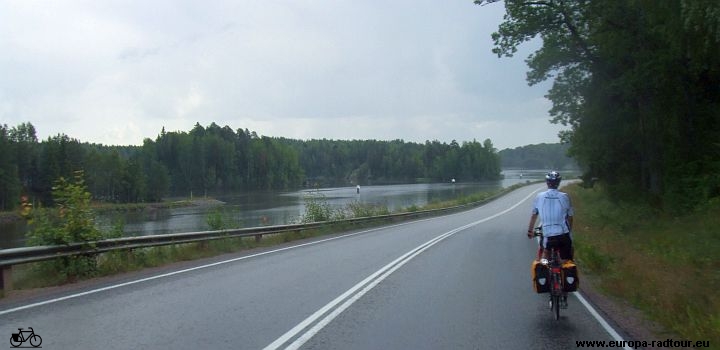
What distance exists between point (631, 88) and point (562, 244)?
60.0ft

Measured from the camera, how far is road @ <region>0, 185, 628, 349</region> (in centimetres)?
721

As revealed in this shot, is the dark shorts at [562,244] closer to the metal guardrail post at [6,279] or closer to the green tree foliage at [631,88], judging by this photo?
the metal guardrail post at [6,279]

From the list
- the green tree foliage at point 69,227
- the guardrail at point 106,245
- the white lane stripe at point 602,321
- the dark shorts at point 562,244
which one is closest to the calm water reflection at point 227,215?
the guardrail at point 106,245

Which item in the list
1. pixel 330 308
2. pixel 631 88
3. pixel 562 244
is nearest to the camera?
pixel 562 244

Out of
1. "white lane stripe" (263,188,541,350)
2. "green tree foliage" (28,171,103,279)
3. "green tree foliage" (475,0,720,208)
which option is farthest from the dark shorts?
"green tree foliage" (475,0,720,208)

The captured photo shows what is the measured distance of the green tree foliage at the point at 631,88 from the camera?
2356cm

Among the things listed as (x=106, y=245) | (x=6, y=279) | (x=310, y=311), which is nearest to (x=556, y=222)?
(x=310, y=311)

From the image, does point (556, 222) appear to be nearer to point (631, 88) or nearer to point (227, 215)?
point (227, 215)

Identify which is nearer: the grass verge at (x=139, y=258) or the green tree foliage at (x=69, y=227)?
the grass verge at (x=139, y=258)

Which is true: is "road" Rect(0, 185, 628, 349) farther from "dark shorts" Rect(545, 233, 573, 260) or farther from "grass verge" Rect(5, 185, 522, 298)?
"grass verge" Rect(5, 185, 522, 298)

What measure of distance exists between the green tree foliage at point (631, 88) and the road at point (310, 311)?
13.3 meters

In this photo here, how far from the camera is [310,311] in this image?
892 cm

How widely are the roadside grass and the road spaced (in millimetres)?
1055

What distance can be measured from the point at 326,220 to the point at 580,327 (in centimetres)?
2241
